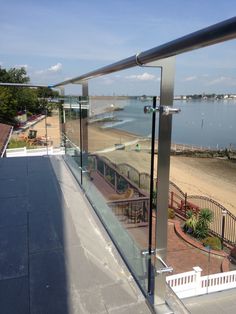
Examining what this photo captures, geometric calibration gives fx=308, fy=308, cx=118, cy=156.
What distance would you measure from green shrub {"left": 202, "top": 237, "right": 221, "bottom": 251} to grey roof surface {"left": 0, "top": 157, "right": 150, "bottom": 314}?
5667mm

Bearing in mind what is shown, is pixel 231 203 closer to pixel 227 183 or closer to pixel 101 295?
pixel 227 183

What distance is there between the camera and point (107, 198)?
2.42 m

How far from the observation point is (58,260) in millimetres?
1914

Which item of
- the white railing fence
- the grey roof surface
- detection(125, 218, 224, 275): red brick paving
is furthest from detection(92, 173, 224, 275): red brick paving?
the grey roof surface

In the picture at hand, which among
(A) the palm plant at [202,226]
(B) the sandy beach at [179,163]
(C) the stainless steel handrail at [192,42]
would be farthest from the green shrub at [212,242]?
(C) the stainless steel handrail at [192,42]

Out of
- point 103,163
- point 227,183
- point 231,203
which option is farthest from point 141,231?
point 227,183

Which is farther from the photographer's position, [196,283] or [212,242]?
[212,242]

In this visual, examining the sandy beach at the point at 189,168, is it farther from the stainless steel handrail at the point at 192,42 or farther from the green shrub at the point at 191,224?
the green shrub at the point at 191,224

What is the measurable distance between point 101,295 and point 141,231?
15.1 inches

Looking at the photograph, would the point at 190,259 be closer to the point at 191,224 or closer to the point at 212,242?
the point at 212,242

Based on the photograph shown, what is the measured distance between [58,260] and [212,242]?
6873mm

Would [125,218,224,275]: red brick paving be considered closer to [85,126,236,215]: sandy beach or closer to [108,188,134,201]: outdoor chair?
[85,126,236,215]: sandy beach

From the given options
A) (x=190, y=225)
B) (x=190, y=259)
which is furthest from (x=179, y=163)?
(x=190, y=259)

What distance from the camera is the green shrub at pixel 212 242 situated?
25.6 ft
